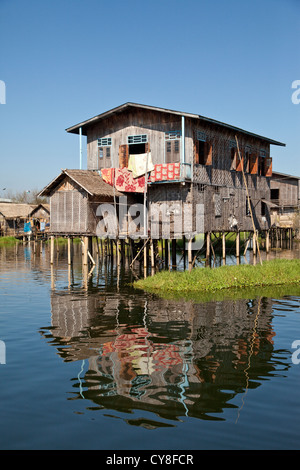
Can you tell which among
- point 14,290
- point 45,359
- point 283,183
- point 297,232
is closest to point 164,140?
point 14,290

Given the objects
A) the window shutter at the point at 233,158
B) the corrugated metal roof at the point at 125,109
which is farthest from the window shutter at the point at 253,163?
the window shutter at the point at 233,158

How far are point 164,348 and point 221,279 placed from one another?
28.5ft

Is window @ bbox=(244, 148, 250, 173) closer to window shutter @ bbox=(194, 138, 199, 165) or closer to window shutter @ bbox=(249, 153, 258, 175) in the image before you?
window shutter @ bbox=(249, 153, 258, 175)

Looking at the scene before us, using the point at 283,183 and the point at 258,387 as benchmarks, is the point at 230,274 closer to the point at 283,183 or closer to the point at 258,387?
the point at 258,387

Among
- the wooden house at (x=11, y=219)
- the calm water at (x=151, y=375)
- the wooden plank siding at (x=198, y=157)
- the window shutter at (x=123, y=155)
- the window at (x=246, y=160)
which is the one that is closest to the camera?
the calm water at (x=151, y=375)

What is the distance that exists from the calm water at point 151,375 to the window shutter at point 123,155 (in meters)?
8.67

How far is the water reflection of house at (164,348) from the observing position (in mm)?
7930

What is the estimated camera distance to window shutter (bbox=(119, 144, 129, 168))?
2275 cm

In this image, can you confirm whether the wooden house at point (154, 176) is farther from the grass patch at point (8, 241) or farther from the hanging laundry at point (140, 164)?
the grass patch at point (8, 241)

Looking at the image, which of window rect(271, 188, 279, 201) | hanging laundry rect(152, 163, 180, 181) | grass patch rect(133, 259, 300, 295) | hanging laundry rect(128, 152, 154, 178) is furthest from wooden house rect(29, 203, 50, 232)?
grass patch rect(133, 259, 300, 295)

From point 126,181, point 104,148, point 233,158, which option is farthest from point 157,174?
point 233,158

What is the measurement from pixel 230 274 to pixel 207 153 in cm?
653

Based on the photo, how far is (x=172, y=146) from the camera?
21625 millimetres

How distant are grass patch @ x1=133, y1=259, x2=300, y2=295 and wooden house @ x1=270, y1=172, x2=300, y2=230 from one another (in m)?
24.6
